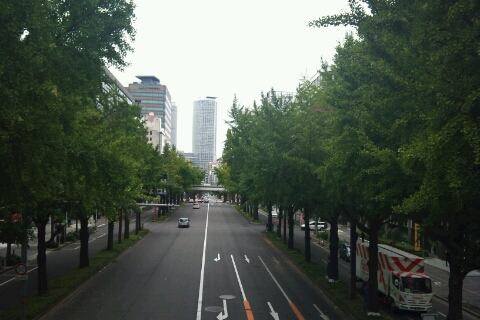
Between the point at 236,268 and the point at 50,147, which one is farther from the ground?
the point at 50,147

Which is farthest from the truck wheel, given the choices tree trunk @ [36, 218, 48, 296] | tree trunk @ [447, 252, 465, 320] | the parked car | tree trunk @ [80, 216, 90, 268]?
tree trunk @ [80, 216, 90, 268]

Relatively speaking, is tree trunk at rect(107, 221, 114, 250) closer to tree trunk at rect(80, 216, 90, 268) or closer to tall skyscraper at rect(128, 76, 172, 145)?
tree trunk at rect(80, 216, 90, 268)

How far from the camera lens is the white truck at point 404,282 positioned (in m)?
19.7

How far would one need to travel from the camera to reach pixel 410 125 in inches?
468

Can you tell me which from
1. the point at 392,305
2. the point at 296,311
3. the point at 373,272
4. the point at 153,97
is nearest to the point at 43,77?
the point at 296,311

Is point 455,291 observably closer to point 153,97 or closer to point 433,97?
point 433,97

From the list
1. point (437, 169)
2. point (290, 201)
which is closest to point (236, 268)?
point (290, 201)

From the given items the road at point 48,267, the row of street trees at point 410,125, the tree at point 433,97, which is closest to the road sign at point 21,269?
the road at point 48,267

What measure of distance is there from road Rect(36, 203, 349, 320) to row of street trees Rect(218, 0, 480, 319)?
4480mm

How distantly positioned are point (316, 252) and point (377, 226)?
72.7 ft

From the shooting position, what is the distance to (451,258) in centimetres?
1398

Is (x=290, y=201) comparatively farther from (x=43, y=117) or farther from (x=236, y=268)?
(x=43, y=117)

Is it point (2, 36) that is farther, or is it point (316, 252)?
point (316, 252)

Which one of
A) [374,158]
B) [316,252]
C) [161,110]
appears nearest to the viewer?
[374,158]
